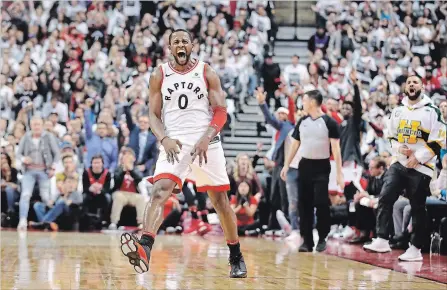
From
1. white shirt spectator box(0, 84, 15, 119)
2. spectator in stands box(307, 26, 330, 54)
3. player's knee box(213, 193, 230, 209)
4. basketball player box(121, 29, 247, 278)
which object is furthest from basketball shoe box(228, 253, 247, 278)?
spectator in stands box(307, 26, 330, 54)

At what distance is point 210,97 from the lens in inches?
259

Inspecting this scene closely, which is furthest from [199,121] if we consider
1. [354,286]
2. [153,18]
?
[153,18]

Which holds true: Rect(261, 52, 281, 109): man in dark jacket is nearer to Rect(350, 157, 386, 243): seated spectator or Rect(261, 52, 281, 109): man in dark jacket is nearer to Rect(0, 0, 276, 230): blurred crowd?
Rect(0, 0, 276, 230): blurred crowd

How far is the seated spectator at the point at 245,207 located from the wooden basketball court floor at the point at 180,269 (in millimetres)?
2616

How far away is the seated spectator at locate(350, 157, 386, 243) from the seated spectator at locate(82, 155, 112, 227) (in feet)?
14.0

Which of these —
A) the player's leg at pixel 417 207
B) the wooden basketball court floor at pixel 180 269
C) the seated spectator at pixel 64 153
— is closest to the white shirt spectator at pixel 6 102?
the seated spectator at pixel 64 153

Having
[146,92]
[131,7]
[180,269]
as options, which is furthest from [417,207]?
[131,7]

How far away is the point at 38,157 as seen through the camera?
14.1m

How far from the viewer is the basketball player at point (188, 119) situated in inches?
247

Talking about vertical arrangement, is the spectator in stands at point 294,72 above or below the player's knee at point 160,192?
above

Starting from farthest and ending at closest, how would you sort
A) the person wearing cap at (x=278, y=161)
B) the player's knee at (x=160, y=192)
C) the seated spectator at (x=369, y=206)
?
the person wearing cap at (x=278, y=161)
the seated spectator at (x=369, y=206)
the player's knee at (x=160, y=192)

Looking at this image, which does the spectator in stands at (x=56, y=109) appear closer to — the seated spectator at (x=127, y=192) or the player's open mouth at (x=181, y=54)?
the seated spectator at (x=127, y=192)

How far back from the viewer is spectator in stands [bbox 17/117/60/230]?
1396 cm

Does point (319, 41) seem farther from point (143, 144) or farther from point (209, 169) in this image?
point (209, 169)
